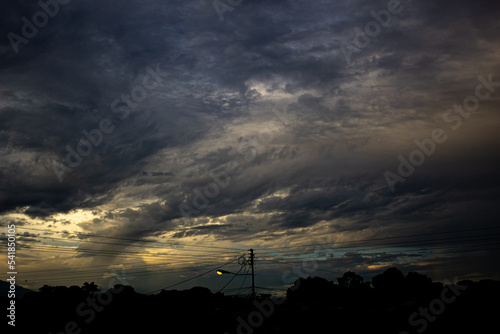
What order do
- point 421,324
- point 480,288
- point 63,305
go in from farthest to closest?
point 63,305 < point 480,288 < point 421,324

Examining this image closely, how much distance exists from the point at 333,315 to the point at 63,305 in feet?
136

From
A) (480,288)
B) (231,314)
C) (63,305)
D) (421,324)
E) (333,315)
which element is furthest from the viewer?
(63,305)

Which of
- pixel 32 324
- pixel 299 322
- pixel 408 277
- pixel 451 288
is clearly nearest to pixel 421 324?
pixel 451 288

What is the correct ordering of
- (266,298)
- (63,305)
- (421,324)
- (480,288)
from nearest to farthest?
(421,324), (480,288), (266,298), (63,305)

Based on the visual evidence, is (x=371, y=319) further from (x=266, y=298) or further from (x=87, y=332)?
(x=87, y=332)

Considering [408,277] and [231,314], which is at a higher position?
[231,314]

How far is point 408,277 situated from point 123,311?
241ft

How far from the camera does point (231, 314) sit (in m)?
49.8

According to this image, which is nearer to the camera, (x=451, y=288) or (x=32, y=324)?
(x=451, y=288)

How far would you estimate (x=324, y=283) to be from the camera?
10244 cm

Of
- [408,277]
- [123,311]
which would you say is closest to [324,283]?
[408,277]

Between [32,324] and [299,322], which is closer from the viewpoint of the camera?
[299,322]

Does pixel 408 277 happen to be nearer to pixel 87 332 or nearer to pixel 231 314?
pixel 231 314

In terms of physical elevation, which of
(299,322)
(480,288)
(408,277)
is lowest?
(408,277)
